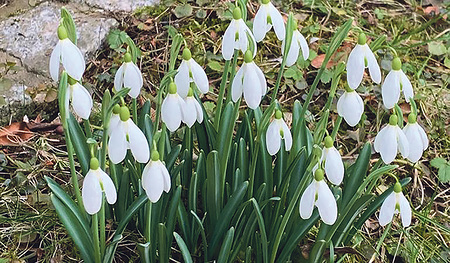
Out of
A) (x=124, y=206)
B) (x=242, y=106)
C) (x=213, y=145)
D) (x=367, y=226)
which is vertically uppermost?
(x=213, y=145)

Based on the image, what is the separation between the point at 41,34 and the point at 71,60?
1531 mm

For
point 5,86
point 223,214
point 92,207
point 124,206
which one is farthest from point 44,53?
point 92,207

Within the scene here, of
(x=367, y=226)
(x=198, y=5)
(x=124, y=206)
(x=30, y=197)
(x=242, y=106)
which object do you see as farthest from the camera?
(x=198, y=5)

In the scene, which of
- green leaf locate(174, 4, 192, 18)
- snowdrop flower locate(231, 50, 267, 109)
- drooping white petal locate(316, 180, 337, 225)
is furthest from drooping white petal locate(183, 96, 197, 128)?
green leaf locate(174, 4, 192, 18)

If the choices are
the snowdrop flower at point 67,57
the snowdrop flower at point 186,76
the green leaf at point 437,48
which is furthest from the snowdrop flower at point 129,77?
the green leaf at point 437,48

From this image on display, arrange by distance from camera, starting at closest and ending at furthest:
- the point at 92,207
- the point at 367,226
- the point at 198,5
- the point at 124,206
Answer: the point at 92,207
the point at 124,206
the point at 367,226
the point at 198,5

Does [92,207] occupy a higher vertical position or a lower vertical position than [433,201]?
higher

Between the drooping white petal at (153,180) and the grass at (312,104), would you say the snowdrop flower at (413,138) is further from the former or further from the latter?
the drooping white petal at (153,180)

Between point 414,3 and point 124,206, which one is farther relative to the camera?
point 414,3

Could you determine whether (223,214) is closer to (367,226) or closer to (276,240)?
(276,240)

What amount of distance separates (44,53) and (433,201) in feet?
5.40

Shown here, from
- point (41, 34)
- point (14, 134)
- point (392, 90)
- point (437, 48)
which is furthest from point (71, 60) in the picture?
point (437, 48)

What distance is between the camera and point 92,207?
133 centimetres

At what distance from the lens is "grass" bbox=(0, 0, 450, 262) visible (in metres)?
2.00
